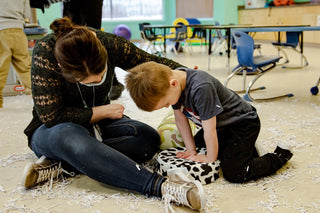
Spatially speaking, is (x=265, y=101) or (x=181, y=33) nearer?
(x=265, y=101)

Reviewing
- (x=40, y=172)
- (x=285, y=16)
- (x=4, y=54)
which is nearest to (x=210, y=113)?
(x=40, y=172)

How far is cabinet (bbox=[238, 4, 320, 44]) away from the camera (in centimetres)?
724

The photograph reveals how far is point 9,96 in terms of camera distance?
339 cm

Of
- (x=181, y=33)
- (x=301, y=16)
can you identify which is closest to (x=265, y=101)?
(x=181, y=33)

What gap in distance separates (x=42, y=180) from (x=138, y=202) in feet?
1.42

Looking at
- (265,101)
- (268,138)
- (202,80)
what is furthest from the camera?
(265,101)

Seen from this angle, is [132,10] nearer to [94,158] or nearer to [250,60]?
[250,60]

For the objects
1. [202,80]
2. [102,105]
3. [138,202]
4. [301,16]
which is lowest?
[138,202]

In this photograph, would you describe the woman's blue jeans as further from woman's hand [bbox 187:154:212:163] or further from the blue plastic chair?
the blue plastic chair

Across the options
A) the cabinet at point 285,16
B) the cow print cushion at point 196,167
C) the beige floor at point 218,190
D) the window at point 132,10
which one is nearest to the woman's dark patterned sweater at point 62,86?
the beige floor at point 218,190

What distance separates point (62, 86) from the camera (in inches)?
53.7

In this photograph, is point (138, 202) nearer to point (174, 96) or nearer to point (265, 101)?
point (174, 96)

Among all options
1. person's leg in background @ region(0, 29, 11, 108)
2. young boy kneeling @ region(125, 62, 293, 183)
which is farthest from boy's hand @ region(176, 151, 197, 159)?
person's leg in background @ region(0, 29, 11, 108)

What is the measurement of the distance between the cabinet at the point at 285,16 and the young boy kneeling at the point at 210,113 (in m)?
6.37
